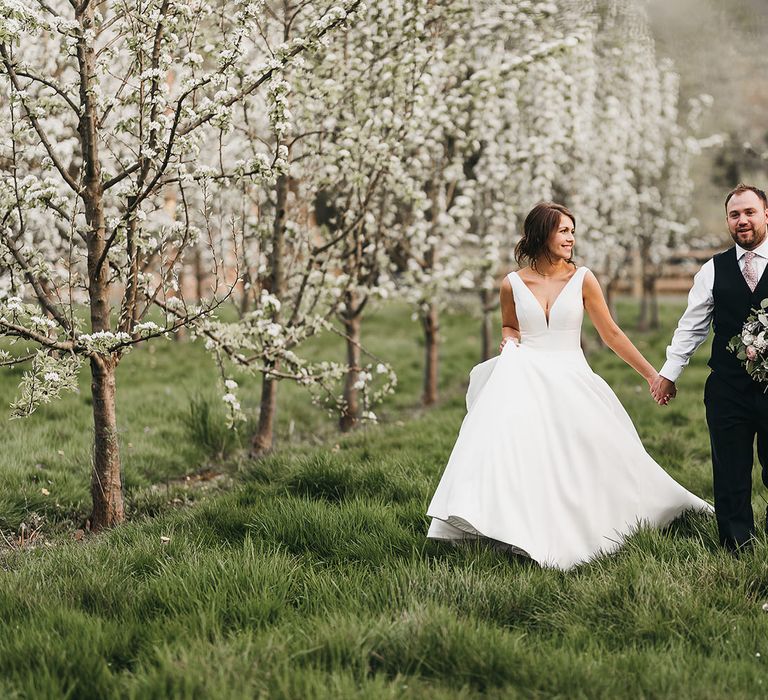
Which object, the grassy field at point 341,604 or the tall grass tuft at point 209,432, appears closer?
the grassy field at point 341,604

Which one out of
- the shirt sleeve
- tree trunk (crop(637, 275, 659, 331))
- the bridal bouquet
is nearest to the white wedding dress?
the shirt sleeve

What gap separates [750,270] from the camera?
13.4ft

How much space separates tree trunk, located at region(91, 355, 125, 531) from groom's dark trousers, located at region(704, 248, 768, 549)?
353cm

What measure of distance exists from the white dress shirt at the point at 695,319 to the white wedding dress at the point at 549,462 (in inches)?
17.4

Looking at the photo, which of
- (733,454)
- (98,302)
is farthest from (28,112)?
(733,454)

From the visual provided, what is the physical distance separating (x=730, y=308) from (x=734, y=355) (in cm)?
24

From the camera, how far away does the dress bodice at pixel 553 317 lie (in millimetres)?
4809

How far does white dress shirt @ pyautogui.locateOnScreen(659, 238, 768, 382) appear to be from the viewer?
14.1ft

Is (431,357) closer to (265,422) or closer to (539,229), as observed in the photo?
(265,422)

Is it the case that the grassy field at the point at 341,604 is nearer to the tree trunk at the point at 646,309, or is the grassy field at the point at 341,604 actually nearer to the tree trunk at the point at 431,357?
the tree trunk at the point at 431,357

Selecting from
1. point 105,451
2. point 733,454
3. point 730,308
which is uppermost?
point 730,308

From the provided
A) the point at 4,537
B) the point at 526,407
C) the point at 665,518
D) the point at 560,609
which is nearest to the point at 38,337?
the point at 4,537

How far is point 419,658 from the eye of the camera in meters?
3.13

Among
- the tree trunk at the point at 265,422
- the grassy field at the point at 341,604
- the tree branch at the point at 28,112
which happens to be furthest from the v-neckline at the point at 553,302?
the tree trunk at the point at 265,422
